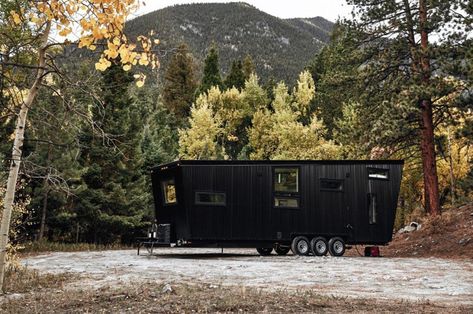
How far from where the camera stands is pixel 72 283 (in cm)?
1018

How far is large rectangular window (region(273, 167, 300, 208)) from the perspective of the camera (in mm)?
18500

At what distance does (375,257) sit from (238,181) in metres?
5.78

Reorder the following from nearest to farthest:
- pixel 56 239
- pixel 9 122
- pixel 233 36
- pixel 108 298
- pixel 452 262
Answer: pixel 108 298, pixel 452 262, pixel 9 122, pixel 56 239, pixel 233 36

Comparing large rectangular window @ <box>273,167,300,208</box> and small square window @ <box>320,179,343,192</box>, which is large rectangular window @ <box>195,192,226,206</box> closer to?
large rectangular window @ <box>273,167,300,208</box>

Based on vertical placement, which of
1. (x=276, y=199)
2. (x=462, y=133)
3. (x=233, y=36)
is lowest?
(x=276, y=199)

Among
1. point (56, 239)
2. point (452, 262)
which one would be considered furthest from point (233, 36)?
point (452, 262)

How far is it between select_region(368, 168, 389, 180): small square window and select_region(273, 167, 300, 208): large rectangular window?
2.76m

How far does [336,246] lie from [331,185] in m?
2.18

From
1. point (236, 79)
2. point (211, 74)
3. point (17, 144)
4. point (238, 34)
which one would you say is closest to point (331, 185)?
point (17, 144)

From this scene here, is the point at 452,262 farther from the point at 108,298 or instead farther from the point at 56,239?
the point at 56,239

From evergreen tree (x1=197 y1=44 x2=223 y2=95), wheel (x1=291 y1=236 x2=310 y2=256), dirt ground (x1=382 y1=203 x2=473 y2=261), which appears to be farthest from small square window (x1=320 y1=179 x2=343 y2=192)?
evergreen tree (x1=197 y1=44 x2=223 y2=95)

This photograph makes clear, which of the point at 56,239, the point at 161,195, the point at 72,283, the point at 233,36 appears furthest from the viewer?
the point at 233,36

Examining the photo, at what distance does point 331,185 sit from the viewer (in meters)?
18.9

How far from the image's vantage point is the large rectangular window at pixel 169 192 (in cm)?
1844
